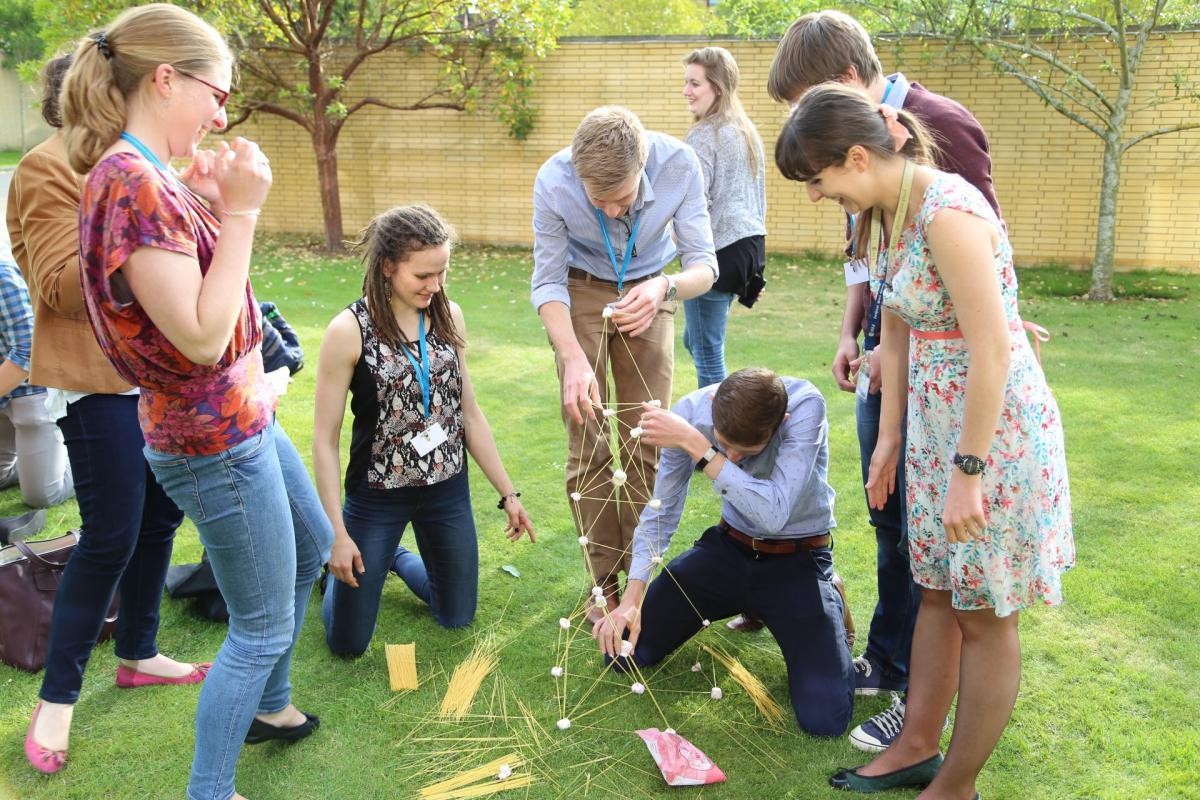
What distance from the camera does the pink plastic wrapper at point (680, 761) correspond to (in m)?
2.53

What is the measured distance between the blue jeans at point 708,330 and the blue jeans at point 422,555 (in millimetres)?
1920

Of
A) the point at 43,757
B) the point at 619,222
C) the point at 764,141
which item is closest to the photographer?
the point at 43,757

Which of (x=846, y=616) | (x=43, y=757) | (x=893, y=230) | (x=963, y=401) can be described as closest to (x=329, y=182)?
(x=43, y=757)

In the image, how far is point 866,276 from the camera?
2.92 meters

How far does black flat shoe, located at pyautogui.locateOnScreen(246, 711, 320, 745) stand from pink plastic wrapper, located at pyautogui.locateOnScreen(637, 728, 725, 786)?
38.0 inches

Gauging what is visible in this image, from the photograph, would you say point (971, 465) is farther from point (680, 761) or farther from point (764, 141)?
point (764, 141)

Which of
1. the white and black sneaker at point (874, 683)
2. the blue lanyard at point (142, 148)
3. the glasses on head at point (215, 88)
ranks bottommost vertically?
the white and black sneaker at point (874, 683)

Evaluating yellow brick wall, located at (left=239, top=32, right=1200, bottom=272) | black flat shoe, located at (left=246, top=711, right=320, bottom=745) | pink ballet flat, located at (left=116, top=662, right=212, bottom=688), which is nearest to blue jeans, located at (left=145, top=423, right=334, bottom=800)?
black flat shoe, located at (left=246, top=711, right=320, bottom=745)

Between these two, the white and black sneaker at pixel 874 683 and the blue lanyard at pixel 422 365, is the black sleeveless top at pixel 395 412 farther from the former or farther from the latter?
the white and black sneaker at pixel 874 683

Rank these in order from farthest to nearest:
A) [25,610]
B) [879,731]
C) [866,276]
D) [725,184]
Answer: [725,184], [25,610], [866,276], [879,731]

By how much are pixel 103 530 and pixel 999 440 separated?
2281mm

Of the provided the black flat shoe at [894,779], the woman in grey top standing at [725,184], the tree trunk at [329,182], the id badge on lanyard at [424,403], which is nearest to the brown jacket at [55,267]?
the id badge on lanyard at [424,403]

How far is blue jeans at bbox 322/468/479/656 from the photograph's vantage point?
10.4ft

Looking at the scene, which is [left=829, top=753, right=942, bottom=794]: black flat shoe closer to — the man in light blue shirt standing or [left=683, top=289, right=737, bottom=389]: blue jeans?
the man in light blue shirt standing
